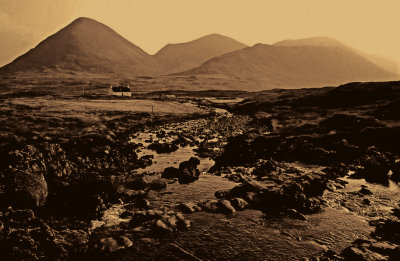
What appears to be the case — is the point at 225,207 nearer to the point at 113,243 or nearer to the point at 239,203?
the point at 239,203

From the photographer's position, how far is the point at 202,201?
1875cm

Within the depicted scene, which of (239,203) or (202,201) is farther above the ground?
(239,203)

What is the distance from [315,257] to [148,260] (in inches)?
277

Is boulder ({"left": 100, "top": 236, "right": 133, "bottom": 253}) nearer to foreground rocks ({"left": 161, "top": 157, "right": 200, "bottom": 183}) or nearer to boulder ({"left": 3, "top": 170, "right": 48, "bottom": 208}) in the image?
boulder ({"left": 3, "top": 170, "right": 48, "bottom": 208})

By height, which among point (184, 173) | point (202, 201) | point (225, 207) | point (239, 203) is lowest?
point (202, 201)

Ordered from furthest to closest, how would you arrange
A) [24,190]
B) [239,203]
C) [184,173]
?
1. [184,173]
2. [239,203]
3. [24,190]

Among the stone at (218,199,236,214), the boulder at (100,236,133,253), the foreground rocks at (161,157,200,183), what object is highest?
the foreground rocks at (161,157,200,183)

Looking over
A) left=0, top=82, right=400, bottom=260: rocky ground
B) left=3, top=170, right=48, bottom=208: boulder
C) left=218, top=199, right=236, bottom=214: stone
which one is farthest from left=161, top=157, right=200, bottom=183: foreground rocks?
left=3, top=170, right=48, bottom=208: boulder

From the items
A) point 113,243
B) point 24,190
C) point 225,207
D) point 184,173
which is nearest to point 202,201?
point 225,207

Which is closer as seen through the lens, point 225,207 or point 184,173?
point 225,207

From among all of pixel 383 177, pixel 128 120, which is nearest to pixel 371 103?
pixel 383 177

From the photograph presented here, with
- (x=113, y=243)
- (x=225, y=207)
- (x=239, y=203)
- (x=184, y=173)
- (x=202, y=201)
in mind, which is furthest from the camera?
(x=184, y=173)

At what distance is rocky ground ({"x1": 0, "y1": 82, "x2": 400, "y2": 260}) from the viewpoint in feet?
44.7

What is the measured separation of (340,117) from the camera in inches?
1652
